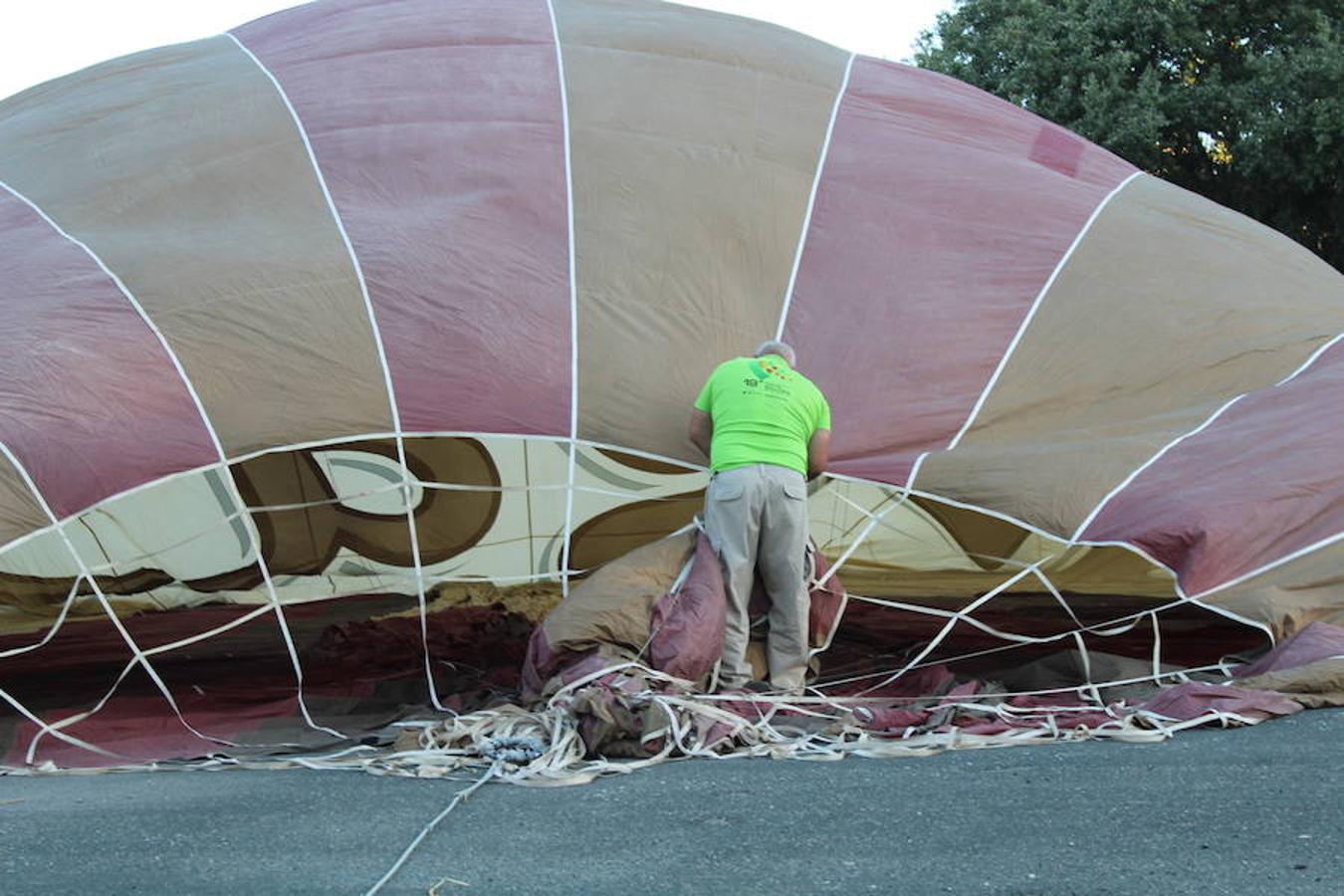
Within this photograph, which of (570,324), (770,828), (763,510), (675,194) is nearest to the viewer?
(770,828)

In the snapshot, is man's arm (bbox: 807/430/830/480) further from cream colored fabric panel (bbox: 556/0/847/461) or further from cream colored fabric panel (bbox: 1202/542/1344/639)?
cream colored fabric panel (bbox: 1202/542/1344/639)

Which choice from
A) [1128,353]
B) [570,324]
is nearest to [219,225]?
[570,324]

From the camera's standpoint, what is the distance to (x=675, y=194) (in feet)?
20.4

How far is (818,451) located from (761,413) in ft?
0.99

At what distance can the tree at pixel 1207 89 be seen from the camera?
13.2 m

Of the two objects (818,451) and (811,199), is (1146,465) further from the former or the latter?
(811,199)

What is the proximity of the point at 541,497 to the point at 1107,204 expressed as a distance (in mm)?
2681

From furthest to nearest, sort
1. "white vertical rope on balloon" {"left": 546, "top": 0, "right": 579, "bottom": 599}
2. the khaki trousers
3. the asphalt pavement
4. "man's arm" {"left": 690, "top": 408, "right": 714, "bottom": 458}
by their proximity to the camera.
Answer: "white vertical rope on balloon" {"left": 546, "top": 0, "right": 579, "bottom": 599} < "man's arm" {"left": 690, "top": 408, "right": 714, "bottom": 458} < the khaki trousers < the asphalt pavement

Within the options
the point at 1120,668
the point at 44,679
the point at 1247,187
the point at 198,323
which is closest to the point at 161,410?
the point at 198,323

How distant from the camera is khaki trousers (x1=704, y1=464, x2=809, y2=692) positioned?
5.21 metres

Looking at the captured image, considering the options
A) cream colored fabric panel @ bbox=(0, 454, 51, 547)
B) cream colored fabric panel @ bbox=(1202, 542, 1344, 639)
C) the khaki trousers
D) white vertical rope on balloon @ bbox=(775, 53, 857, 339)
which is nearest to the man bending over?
the khaki trousers

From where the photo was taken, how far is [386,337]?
564 centimetres

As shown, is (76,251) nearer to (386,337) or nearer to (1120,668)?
(386,337)

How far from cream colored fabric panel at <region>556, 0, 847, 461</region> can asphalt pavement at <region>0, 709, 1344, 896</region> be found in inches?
71.5
